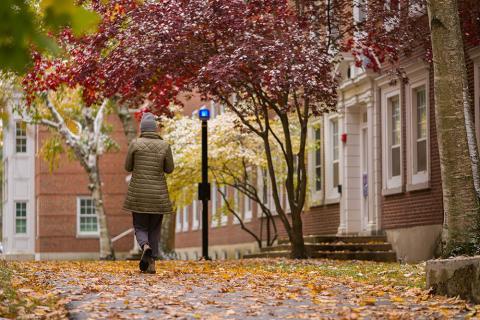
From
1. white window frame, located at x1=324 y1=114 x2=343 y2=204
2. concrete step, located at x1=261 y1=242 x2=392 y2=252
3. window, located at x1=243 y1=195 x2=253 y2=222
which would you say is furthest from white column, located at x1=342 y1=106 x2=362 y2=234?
window, located at x1=243 y1=195 x2=253 y2=222

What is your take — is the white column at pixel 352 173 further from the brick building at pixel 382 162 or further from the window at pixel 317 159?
the window at pixel 317 159

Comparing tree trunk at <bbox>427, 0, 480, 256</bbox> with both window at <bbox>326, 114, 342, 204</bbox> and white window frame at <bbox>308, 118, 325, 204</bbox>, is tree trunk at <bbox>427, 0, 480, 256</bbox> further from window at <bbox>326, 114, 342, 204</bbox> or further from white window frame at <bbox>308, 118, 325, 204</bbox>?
white window frame at <bbox>308, 118, 325, 204</bbox>

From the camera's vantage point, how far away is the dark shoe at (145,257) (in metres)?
15.3

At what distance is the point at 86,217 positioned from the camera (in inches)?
2184

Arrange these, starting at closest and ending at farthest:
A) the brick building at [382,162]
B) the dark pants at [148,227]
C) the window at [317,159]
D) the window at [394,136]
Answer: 1. the dark pants at [148,227]
2. the brick building at [382,162]
3. the window at [394,136]
4. the window at [317,159]

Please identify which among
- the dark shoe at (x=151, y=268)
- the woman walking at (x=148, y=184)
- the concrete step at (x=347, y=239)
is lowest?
the dark shoe at (x=151, y=268)

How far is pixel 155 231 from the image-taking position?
1588 centimetres

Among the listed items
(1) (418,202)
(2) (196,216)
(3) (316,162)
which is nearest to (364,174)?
(3) (316,162)

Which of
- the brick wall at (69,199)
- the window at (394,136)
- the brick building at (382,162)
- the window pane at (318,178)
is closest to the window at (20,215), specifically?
the brick wall at (69,199)

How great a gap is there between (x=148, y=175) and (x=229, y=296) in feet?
14.6

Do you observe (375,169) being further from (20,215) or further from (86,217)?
(20,215)

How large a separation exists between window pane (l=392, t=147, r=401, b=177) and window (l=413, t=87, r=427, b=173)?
1.30 metres

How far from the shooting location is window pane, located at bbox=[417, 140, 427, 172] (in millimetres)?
24578

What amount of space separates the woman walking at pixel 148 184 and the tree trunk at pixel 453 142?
418 centimetres
